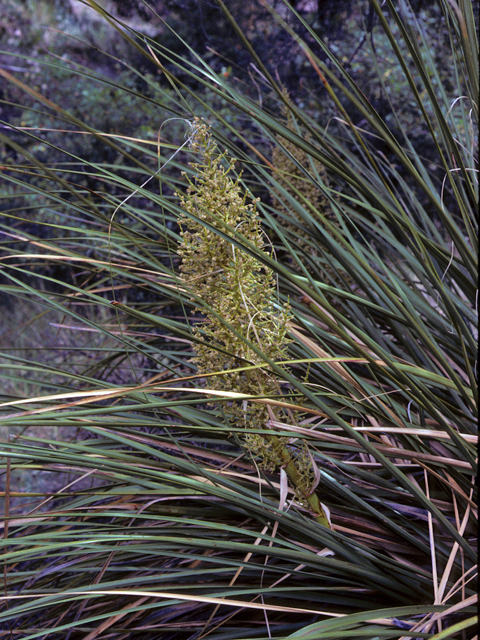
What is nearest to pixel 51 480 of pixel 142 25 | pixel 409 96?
pixel 409 96

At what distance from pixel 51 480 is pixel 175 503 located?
77.6 inches

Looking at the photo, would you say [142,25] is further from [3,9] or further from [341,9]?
[341,9]

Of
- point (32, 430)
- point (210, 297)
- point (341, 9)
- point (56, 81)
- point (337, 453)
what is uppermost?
point (341, 9)

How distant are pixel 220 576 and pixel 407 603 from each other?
1.11ft

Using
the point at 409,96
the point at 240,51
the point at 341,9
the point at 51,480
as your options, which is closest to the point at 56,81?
the point at 240,51

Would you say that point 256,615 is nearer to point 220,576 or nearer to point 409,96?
point 220,576

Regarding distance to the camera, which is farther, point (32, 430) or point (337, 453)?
point (32, 430)

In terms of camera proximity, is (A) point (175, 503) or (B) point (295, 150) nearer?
(A) point (175, 503)

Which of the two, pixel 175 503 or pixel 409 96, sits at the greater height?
pixel 409 96

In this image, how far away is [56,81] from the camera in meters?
4.18

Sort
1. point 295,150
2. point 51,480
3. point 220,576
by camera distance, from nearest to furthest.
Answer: point 220,576
point 295,150
point 51,480

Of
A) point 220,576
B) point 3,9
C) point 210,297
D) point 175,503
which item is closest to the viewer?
point 210,297

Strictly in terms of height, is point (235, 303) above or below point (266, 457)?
above

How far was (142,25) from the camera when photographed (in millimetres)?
4305
